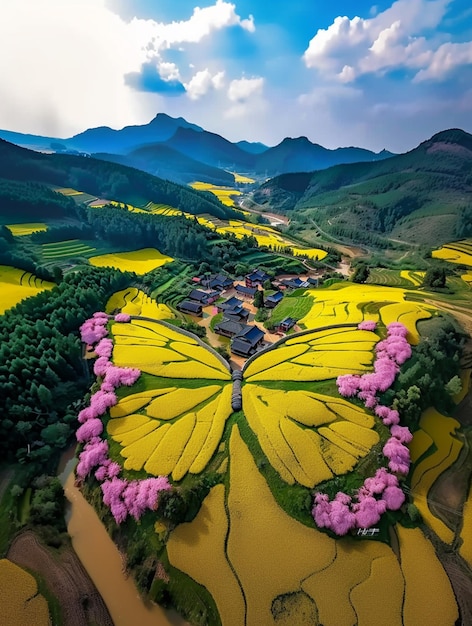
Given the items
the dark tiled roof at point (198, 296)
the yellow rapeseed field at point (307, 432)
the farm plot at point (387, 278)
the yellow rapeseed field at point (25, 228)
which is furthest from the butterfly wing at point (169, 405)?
the yellow rapeseed field at point (25, 228)

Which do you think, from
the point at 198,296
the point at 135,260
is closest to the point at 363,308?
the point at 198,296

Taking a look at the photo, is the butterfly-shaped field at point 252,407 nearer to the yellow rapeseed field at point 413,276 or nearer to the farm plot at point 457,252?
the yellow rapeseed field at point 413,276

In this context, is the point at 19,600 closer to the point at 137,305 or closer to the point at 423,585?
the point at 423,585

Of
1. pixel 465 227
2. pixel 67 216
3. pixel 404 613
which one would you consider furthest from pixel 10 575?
pixel 465 227

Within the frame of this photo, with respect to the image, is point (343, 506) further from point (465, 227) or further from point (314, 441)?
point (465, 227)

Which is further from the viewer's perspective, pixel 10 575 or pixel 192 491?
pixel 192 491
